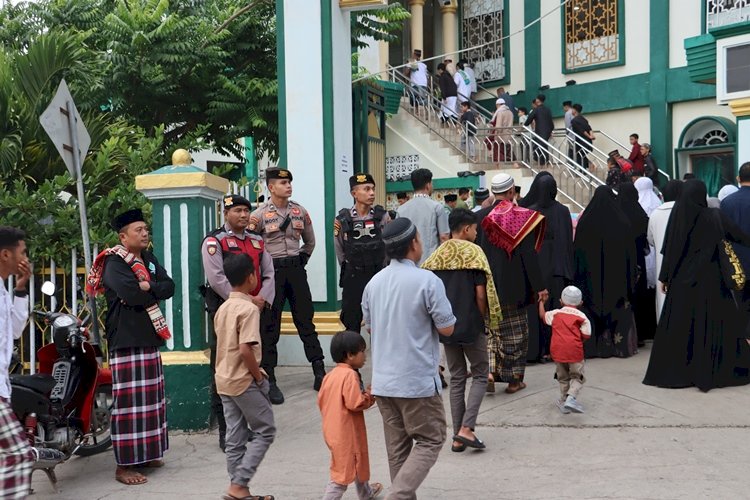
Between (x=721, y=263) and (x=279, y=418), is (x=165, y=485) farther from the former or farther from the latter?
(x=721, y=263)

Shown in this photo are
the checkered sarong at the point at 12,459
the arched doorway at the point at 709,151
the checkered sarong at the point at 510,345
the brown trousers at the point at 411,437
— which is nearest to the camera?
the checkered sarong at the point at 12,459

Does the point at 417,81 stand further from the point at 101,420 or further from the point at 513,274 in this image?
the point at 101,420

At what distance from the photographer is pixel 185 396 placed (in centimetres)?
671

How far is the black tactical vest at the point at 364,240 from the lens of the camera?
758cm

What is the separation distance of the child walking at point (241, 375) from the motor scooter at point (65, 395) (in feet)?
3.78

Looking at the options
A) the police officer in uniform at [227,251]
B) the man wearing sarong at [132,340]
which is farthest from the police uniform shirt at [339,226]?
the man wearing sarong at [132,340]

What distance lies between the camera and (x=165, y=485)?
5.55 meters

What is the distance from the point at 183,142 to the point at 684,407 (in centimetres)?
624

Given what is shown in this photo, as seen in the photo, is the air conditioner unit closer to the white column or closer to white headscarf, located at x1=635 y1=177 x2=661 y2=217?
white headscarf, located at x1=635 y1=177 x2=661 y2=217

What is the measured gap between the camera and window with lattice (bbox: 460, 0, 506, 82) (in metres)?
21.6

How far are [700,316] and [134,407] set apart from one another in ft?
14.7

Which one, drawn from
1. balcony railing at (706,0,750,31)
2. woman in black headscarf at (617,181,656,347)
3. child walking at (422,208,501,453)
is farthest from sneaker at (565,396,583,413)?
balcony railing at (706,0,750,31)

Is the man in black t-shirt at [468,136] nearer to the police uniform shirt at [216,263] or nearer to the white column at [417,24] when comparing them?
the white column at [417,24]

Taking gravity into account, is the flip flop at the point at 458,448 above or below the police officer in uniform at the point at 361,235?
below
